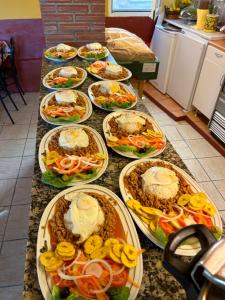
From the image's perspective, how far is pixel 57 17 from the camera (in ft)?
7.31

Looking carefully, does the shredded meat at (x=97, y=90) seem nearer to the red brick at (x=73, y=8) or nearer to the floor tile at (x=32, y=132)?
the red brick at (x=73, y=8)

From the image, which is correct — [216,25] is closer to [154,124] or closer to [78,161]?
[154,124]

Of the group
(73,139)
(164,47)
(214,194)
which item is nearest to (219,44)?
(164,47)

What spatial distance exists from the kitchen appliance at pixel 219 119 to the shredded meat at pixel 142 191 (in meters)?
1.77

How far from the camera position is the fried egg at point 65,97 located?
4.60ft

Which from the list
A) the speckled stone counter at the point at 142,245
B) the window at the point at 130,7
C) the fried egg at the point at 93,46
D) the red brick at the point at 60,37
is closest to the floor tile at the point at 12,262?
the speckled stone counter at the point at 142,245

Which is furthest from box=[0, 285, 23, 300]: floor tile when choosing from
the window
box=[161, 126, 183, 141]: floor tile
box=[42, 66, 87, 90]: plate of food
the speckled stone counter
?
the window

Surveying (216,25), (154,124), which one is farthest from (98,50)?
(216,25)

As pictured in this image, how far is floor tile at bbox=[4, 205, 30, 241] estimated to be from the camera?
1.75 meters

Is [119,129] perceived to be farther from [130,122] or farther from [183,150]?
[183,150]

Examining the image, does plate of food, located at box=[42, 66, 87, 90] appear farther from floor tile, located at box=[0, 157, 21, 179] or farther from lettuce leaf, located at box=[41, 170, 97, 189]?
floor tile, located at box=[0, 157, 21, 179]

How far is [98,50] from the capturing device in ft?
7.24

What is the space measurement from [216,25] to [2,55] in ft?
8.31

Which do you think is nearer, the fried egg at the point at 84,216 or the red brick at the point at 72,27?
the fried egg at the point at 84,216
